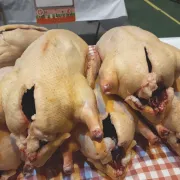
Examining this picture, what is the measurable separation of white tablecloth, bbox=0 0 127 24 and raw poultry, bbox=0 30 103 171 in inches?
52.0

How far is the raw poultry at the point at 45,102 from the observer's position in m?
0.61

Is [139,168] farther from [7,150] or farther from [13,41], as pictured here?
[13,41]

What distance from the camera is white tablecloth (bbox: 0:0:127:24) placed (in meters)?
1.91

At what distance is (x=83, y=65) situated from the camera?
0.72 meters

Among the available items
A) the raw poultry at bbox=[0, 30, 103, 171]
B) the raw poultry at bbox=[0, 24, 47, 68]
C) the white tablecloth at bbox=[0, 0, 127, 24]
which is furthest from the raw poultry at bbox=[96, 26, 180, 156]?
the white tablecloth at bbox=[0, 0, 127, 24]

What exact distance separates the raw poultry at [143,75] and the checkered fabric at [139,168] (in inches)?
3.7

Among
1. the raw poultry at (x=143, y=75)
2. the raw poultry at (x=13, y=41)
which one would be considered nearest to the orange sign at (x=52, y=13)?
the raw poultry at (x=13, y=41)

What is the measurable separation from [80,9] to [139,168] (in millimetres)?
1388

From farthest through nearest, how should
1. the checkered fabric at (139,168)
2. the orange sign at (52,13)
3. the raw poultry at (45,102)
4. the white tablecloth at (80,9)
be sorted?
the white tablecloth at (80,9)
the orange sign at (52,13)
the checkered fabric at (139,168)
the raw poultry at (45,102)

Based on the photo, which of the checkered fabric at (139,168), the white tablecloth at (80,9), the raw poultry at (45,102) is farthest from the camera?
the white tablecloth at (80,9)

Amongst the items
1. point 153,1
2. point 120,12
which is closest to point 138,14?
point 153,1

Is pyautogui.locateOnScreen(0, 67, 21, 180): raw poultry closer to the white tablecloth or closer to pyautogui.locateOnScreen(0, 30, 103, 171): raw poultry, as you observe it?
pyautogui.locateOnScreen(0, 30, 103, 171): raw poultry

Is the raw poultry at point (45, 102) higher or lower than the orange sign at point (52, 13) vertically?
higher

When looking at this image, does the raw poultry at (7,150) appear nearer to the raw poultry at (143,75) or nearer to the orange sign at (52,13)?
the raw poultry at (143,75)
